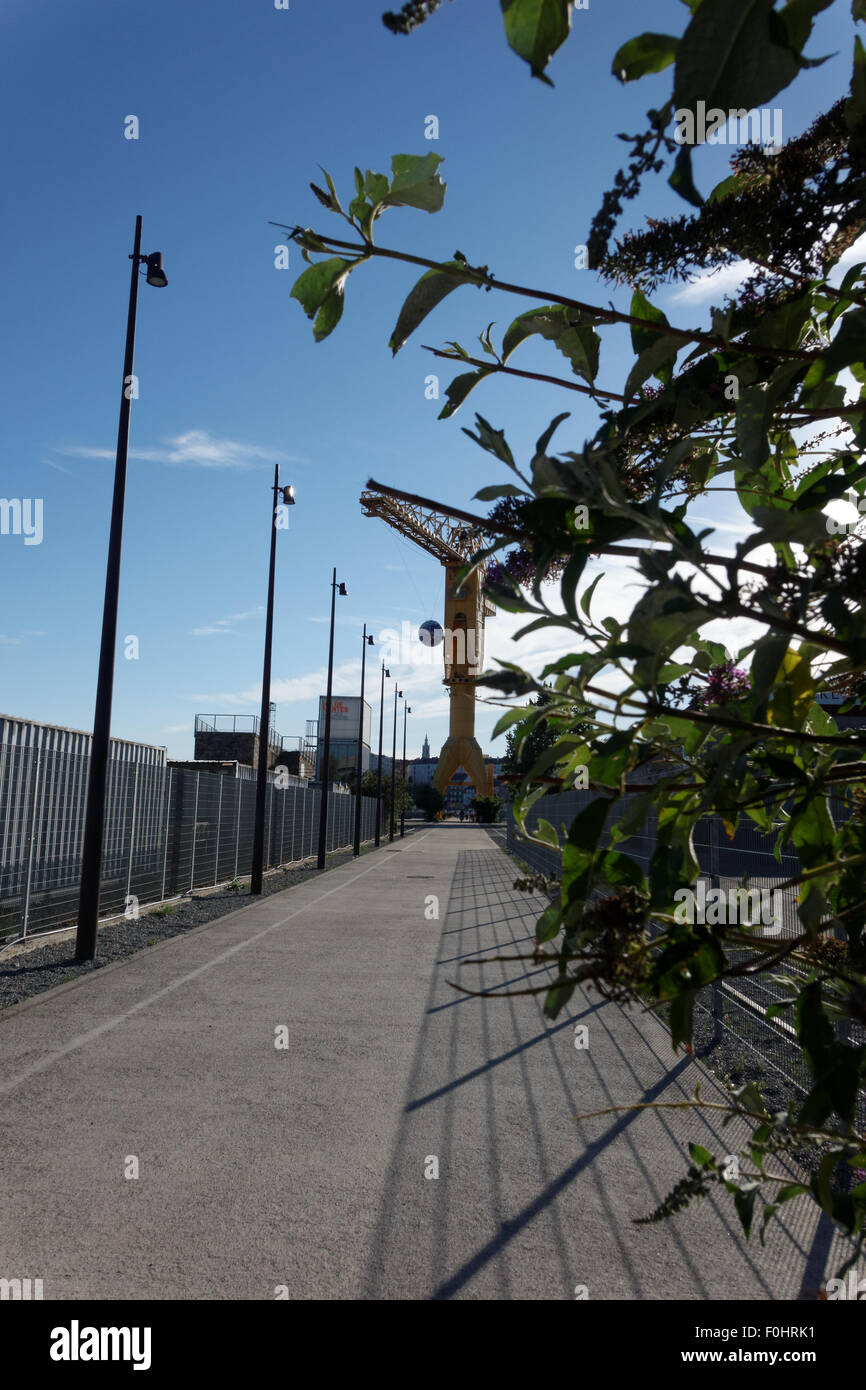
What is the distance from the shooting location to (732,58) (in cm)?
63

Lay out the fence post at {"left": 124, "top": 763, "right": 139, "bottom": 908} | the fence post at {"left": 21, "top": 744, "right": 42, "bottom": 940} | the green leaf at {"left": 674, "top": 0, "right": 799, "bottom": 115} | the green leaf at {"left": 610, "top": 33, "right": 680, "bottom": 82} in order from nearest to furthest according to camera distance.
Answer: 1. the green leaf at {"left": 674, "top": 0, "right": 799, "bottom": 115}
2. the green leaf at {"left": 610, "top": 33, "right": 680, "bottom": 82}
3. the fence post at {"left": 21, "top": 744, "right": 42, "bottom": 940}
4. the fence post at {"left": 124, "top": 763, "right": 139, "bottom": 908}

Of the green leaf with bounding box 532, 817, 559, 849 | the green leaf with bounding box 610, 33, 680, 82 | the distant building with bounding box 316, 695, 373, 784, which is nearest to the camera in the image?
the green leaf with bounding box 610, 33, 680, 82

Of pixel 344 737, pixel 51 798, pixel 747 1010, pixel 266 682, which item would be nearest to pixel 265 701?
pixel 266 682

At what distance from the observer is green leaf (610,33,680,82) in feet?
2.62

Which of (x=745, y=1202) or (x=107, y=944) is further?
(x=107, y=944)

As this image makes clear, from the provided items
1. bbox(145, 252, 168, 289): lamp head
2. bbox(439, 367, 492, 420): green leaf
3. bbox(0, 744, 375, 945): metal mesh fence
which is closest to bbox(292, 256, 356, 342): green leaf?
bbox(439, 367, 492, 420): green leaf

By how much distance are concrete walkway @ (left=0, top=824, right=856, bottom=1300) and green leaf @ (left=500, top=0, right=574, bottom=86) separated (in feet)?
12.7

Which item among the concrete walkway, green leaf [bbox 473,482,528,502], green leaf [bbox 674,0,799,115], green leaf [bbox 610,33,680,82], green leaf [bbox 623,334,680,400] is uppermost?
green leaf [bbox 610,33,680,82]

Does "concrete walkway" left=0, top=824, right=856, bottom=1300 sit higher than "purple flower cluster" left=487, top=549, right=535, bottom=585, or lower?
lower

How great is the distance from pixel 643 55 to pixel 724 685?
694 mm

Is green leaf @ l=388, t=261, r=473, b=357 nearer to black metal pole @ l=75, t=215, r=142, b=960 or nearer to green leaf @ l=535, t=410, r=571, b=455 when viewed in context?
green leaf @ l=535, t=410, r=571, b=455

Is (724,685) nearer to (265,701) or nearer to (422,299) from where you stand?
(422,299)
